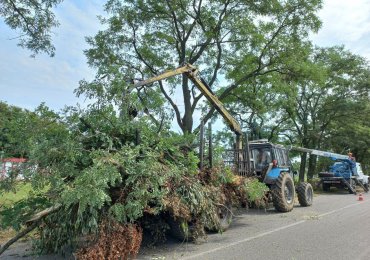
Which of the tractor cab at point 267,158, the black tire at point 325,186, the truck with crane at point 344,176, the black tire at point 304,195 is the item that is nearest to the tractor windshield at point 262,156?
the tractor cab at point 267,158

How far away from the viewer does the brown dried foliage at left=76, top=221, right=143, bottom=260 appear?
20.1ft

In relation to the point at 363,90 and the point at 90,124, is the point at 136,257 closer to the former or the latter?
the point at 90,124

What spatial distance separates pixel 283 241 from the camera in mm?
8531

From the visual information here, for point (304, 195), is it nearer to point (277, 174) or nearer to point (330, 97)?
point (277, 174)

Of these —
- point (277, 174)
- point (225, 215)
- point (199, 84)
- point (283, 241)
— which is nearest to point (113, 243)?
point (283, 241)

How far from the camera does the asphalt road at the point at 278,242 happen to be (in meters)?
7.27

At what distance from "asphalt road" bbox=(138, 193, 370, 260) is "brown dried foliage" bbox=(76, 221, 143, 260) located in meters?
0.80

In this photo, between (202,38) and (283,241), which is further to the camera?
(202,38)

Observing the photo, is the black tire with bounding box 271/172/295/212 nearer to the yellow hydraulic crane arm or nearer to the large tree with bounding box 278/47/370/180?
the yellow hydraulic crane arm

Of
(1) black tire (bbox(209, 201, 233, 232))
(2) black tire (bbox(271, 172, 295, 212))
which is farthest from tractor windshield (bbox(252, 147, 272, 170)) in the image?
(1) black tire (bbox(209, 201, 233, 232))

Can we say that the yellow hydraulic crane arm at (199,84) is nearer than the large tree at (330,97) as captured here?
Yes

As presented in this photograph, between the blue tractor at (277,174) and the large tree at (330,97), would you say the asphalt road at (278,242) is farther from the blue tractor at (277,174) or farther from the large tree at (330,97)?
the large tree at (330,97)

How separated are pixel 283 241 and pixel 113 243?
155 inches

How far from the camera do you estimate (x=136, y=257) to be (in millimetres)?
7246
